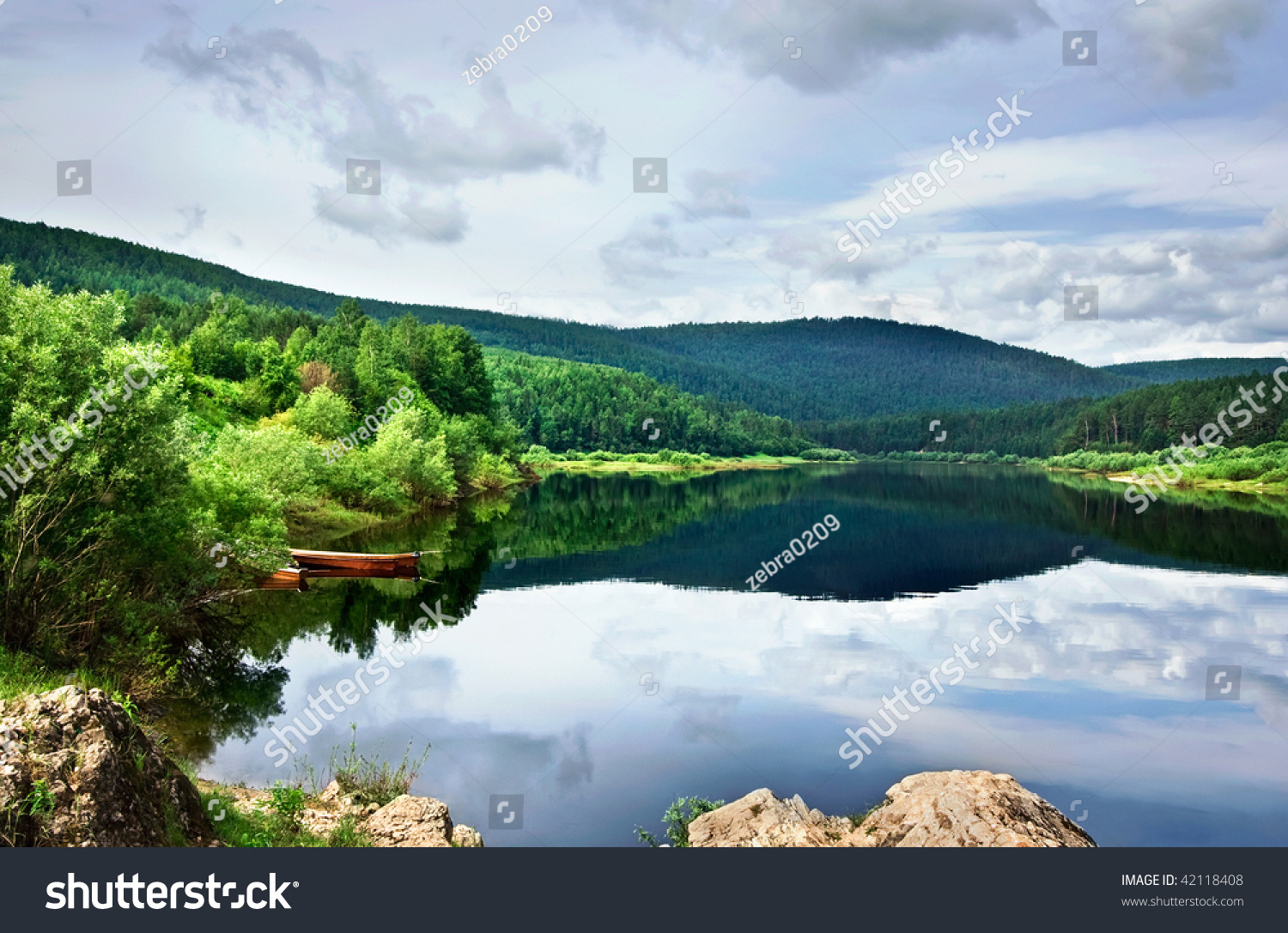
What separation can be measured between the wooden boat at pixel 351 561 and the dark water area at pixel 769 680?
1.36 m

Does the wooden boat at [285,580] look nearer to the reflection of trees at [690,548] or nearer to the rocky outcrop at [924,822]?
the reflection of trees at [690,548]

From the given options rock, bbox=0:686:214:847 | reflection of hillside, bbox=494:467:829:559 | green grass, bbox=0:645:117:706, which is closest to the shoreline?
reflection of hillside, bbox=494:467:829:559

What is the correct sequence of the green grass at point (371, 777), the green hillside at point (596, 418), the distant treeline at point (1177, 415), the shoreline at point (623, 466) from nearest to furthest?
the green grass at point (371, 777) → the distant treeline at point (1177, 415) → the shoreline at point (623, 466) → the green hillside at point (596, 418)

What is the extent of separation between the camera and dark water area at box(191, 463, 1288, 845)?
1689 centimetres

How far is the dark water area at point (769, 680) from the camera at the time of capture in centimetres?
1689

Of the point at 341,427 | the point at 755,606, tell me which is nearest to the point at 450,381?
the point at 341,427

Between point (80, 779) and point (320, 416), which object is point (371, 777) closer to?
point (80, 779)

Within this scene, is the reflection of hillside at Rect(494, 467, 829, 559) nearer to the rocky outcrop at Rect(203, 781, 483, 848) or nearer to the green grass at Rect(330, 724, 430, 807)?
the green grass at Rect(330, 724, 430, 807)

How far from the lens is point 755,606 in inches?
1377

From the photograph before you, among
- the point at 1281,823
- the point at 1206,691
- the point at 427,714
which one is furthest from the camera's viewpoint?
the point at 1206,691

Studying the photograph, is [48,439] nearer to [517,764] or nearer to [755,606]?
[517,764]

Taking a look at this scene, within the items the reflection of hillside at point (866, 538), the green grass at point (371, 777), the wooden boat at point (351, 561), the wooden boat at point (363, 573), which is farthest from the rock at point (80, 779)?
the reflection of hillside at point (866, 538)

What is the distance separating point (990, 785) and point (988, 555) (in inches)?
1566

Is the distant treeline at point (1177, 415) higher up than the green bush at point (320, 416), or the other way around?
the distant treeline at point (1177, 415)
